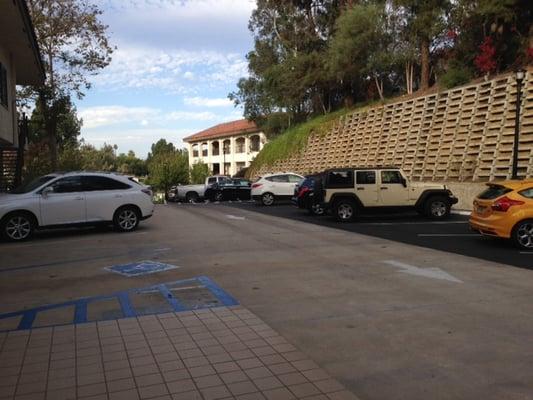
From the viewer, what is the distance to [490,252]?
10.9 metres

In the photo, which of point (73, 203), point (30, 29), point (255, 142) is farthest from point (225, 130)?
point (73, 203)

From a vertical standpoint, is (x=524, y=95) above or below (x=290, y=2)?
below

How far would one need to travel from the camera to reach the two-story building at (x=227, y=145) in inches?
3034

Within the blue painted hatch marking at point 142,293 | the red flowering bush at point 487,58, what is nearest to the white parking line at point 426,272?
the blue painted hatch marking at point 142,293

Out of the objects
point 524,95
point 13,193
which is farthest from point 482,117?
point 13,193

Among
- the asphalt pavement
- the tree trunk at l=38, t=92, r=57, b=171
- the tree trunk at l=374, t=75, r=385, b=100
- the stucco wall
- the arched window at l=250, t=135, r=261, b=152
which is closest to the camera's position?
the asphalt pavement

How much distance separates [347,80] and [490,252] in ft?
91.9

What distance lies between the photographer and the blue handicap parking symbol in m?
9.13

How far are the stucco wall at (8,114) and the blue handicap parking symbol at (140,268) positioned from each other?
9892mm

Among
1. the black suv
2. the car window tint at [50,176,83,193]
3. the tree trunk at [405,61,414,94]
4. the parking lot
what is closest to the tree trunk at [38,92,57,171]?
the black suv

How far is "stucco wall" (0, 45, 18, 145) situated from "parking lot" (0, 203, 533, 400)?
5.13m

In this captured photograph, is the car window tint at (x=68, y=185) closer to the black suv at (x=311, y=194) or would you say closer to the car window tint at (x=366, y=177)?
the black suv at (x=311, y=194)

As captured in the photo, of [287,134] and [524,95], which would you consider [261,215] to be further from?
[287,134]

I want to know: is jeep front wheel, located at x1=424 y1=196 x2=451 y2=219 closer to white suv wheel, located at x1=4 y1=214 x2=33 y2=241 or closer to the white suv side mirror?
the white suv side mirror
